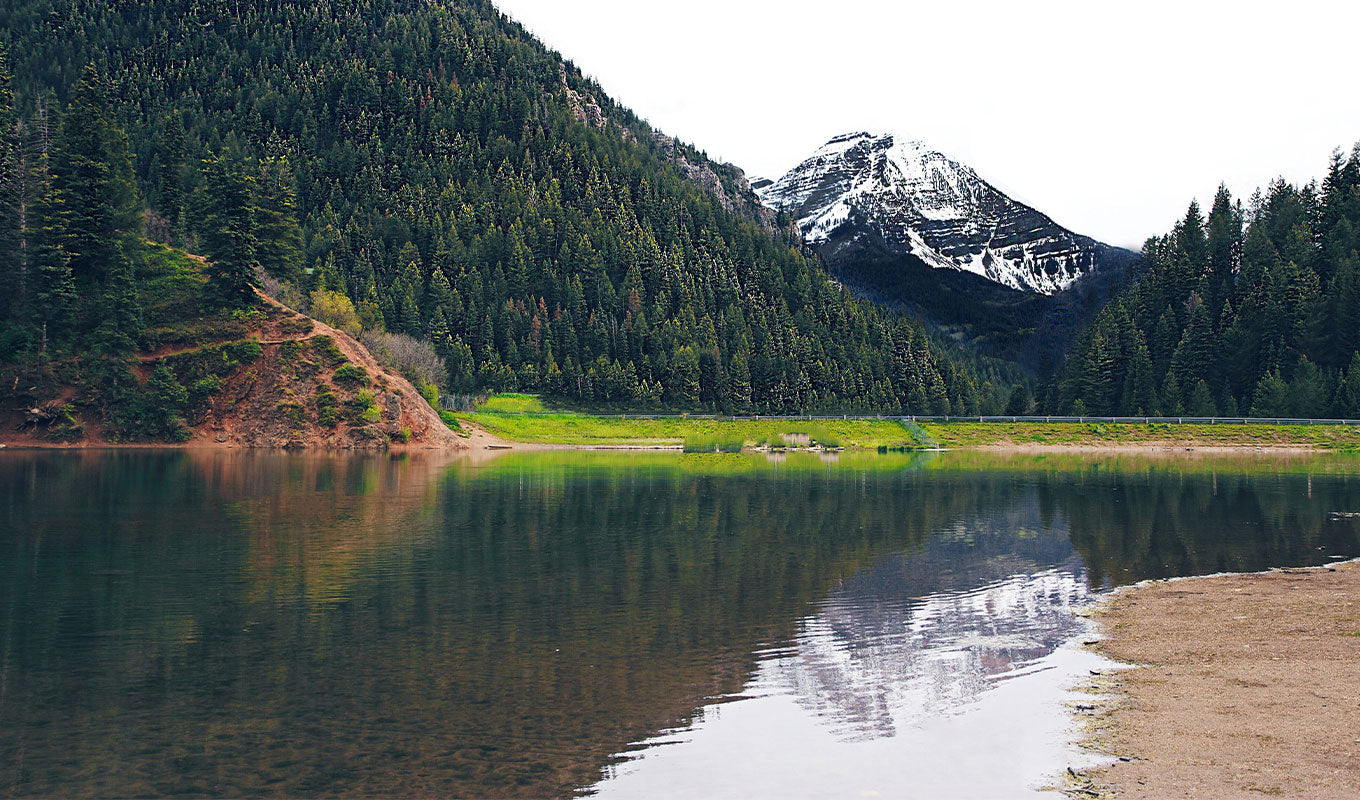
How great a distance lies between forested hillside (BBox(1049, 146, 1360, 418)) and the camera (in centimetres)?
13262

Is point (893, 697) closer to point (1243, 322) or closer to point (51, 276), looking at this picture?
point (51, 276)

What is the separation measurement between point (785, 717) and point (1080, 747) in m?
4.83

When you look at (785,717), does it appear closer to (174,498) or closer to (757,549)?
(757,549)

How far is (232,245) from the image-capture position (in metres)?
→ 110

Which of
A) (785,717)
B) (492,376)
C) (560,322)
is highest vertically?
(560,322)

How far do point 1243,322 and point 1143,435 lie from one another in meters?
44.8

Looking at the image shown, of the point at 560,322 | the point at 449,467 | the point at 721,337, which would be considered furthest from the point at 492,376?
the point at 449,467

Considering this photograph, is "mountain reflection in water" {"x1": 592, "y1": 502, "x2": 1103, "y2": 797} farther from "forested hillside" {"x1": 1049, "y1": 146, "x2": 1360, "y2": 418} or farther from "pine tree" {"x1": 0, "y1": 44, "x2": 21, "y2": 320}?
"forested hillside" {"x1": 1049, "y1": 146, "x2": 1360, "y2": 418}

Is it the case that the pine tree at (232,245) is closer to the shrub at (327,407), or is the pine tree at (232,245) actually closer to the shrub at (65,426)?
the shrub at (327,407)

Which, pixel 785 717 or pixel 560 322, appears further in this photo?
pixel 560 322

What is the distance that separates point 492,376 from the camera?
544 feet

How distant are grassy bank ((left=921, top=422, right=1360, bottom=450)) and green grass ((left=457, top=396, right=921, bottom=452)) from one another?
7.09 m

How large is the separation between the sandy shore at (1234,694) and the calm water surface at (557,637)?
48.1 inches

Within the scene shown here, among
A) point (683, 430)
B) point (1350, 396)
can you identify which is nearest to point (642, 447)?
point (683, 430)
